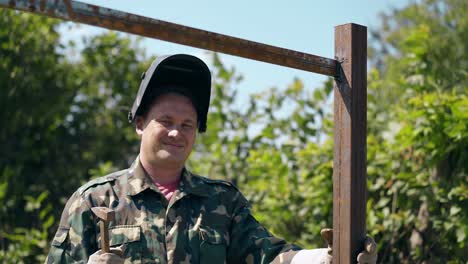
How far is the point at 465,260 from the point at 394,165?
70 cm

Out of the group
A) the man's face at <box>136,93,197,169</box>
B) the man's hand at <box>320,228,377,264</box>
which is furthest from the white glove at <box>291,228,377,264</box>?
the man's face at <box>136,93,197,169</box>

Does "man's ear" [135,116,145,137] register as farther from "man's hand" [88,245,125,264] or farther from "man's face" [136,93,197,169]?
"man's hand" [88,245,125,264]

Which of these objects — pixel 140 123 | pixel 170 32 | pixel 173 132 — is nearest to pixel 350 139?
pixel 173 132

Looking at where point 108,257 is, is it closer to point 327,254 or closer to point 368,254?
point 327,254

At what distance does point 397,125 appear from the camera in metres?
4.79

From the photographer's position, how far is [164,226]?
2.94 meters

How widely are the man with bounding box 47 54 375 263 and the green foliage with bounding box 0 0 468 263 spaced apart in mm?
1487

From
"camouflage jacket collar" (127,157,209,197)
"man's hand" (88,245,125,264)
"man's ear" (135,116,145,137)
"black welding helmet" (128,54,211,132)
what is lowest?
"man's hand" (88,245,125,264)

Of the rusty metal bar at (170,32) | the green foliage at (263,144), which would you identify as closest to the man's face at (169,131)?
the rusty metal bar at (170,32)

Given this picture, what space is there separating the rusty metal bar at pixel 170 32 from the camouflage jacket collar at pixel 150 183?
26.5 inches

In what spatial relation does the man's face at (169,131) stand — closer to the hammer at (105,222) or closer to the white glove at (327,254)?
the hammer at (105,222)

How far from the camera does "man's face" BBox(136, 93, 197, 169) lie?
2953 millimetres

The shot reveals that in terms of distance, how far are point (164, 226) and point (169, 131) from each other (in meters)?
0.34

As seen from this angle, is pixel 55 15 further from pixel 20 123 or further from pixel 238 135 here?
pixel 20 123
